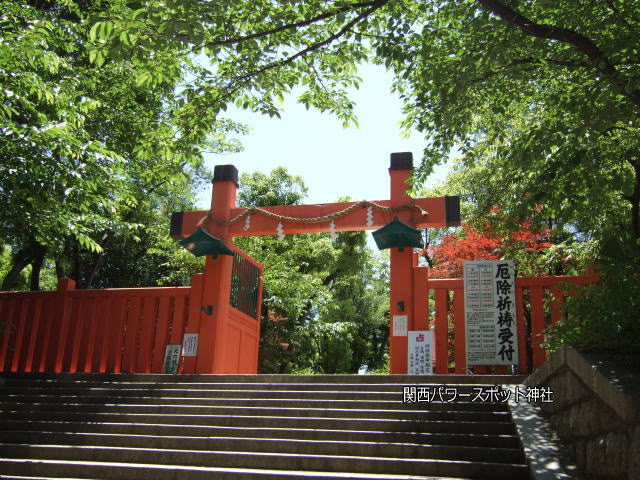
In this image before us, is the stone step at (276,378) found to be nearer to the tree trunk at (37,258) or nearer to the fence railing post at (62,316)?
the fence railing post at (62,316)

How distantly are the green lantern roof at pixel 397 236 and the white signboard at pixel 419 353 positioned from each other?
121 cm

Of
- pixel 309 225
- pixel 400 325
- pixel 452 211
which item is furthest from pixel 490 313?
pixel 309 225

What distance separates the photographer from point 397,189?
806 cm

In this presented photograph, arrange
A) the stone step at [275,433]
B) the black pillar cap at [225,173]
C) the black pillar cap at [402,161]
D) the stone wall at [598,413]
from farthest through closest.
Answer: the black pillar cap at [225,173], the black pillar cap at [402,161], the stone step at [275,433], the stone wall at [598,413]

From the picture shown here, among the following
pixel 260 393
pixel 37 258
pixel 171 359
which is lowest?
pixel 260 393

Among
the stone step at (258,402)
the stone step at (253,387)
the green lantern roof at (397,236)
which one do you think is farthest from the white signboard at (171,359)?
the green lantern roof at (397,236)

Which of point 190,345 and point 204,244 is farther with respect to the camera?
point 204,244

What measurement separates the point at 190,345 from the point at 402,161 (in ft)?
13.3

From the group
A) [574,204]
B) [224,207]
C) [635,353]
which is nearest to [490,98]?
[574,204]

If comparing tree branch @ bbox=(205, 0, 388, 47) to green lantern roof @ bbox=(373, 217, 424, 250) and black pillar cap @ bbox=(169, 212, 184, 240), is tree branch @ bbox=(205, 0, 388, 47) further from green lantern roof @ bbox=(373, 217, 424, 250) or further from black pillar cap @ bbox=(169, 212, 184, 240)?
black pillar cap @ bbox=(169, 212, 184, 240)

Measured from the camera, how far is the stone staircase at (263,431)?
4270 millimetres

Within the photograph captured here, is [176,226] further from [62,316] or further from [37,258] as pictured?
[37,258]

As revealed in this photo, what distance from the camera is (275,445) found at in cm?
474

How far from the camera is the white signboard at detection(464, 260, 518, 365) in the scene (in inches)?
273
